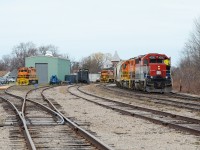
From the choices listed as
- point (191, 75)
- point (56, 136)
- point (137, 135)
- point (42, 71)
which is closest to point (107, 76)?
point (42, 71)

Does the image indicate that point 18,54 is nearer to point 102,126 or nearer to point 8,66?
point 8,66

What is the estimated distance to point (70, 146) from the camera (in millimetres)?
8844

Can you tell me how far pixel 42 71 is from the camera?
7788cm

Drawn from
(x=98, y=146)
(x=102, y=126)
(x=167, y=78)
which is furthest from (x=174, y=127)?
(x=167, y=78)

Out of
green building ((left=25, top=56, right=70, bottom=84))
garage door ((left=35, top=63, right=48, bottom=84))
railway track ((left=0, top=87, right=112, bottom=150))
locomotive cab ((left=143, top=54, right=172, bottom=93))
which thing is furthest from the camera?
green building ((left=25, top=56, right=70, bottom=84))

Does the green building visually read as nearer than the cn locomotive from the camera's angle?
No

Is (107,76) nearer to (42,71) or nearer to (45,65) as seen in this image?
(45,65)

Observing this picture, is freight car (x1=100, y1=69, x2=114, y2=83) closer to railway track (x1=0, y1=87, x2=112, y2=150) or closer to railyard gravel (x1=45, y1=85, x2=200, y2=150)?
railyard gravel (x1=45, y1=85, x2=200, y2=150)

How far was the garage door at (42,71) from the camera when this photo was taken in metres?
77.1

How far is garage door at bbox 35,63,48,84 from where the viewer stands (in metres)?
77.1

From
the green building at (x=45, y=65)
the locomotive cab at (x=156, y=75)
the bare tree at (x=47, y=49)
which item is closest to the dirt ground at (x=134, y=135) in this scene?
the locomotive cab at (x=156, y=75)

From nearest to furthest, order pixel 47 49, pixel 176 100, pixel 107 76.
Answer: pixel 176 100 < pixel 107 76 < pixel 47 49

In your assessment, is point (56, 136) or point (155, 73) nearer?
point (56, 136)

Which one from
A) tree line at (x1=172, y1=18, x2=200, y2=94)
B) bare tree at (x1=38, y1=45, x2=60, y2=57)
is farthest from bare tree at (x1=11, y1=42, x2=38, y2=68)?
tree line at (x1=172, y1=18, x2=200, y2=94)
